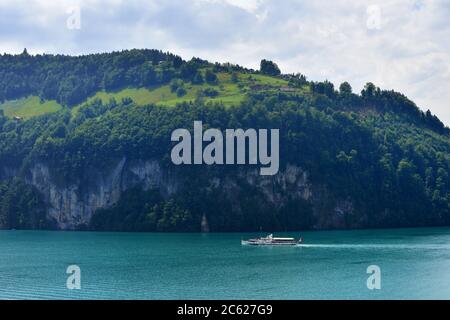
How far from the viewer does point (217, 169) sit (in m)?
142

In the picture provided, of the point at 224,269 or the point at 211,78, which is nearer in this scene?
the point at 224,269

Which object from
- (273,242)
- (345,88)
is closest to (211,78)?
(345,88)

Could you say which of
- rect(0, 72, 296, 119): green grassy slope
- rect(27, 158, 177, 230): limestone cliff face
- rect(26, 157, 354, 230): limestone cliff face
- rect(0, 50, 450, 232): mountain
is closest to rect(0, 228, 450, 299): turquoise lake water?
rect(0, 50, 450, 232): mountain

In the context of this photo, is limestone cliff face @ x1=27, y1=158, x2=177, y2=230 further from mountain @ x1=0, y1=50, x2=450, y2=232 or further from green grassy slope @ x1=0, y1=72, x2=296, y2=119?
green grassy slope @ x1=0, y1=72, x2=296, y2=119

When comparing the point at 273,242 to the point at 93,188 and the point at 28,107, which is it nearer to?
the point at 93,188

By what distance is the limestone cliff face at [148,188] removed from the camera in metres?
142

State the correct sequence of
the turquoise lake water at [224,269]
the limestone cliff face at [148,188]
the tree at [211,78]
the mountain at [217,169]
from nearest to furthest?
1. the turquoise lake water at [224,269]
2. the mountain at [217,169]
3. the limestone cliff face at [148,188]
4. the tree at [211,78]

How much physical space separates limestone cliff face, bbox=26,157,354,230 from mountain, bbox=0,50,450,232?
21 centimetres

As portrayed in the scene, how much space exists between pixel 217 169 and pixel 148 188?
14.6 meters

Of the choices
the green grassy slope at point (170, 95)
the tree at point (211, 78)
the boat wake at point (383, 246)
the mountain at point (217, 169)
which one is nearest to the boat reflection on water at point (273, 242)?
the boat wake at point (383, 246)

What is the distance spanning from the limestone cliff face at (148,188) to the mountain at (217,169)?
0.69 feet

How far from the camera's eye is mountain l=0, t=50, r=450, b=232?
141250mm

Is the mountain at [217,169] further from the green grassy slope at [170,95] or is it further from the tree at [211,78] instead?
the green grassy slope at [170,95]

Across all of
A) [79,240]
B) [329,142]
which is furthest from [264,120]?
[79,240]
